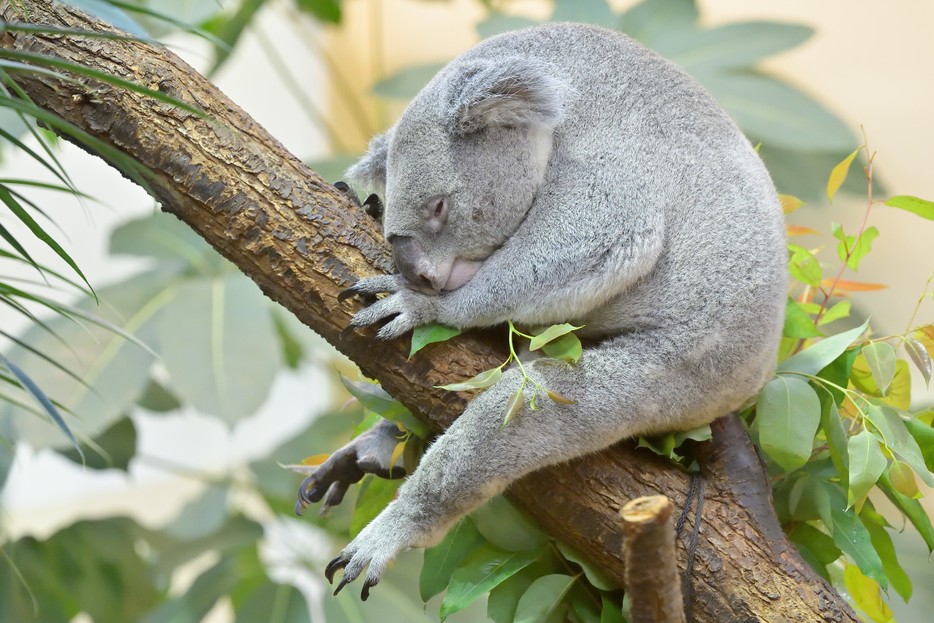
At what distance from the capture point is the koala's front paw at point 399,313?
1620mm

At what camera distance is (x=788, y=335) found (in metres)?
1.83

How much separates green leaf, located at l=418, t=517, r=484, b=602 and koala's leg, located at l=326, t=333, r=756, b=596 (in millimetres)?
148

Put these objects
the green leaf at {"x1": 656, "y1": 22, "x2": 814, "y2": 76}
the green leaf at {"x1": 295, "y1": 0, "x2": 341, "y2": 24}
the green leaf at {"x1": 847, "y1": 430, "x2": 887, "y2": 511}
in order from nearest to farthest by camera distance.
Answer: the green leaf at {"x1": 847, "y1": 430, "x2": 887, "y2": 511} → the green leaf at {"x1": 656, "y1": 22, "x2": 814, "y2": 76} → the green leaf at {"x1": 295, "y1": 0, "x2": 341, "y2": 24}

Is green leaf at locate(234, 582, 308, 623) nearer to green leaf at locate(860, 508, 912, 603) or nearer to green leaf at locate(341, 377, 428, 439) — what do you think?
green leaf at locate(341, 377, 428, 439)

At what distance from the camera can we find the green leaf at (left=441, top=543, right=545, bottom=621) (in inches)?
62.7

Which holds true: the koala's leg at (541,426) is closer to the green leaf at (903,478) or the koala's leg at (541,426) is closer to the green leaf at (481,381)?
the green leaf at (481,381)

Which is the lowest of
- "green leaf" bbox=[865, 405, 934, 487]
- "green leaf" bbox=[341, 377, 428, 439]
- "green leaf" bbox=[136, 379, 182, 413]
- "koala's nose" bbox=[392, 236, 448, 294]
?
"green leaf" bbox=[865, 405, 934, 487]

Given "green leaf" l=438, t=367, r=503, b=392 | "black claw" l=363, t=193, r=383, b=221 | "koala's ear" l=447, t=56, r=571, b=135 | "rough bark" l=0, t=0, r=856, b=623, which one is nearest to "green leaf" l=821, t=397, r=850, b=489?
"rough bark" l=0, t=0, r=856, b=623

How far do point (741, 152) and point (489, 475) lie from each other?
32.3 inches

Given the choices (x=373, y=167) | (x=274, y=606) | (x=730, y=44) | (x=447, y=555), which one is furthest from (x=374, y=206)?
(x=730, y=44)

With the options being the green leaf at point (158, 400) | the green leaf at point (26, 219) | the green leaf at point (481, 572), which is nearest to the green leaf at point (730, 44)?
the green leaf at point (481, 572)

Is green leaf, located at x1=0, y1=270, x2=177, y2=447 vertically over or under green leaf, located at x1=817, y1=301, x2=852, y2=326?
over

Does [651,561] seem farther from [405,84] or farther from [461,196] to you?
[405,84]

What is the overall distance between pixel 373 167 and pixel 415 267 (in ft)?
1.36
